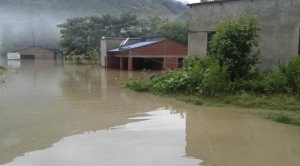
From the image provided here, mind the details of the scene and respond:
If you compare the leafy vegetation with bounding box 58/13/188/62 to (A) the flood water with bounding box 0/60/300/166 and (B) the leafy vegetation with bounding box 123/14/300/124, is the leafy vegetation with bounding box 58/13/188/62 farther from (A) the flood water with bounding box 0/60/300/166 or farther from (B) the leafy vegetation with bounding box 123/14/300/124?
(A) the flood water with bounding box 0/60/300/166

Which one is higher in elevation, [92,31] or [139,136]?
[92,31]

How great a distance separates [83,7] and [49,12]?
10.7m

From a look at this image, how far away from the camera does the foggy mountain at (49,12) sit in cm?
8816

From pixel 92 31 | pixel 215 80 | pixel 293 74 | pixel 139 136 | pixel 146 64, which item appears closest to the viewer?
pixel 139 136

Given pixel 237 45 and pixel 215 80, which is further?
pixel 237 45

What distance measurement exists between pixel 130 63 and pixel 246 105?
909 inches

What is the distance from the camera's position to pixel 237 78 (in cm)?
1337

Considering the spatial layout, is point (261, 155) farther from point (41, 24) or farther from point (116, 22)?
point (41, 24)

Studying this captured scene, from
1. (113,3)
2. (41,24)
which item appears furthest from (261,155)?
(113,3)

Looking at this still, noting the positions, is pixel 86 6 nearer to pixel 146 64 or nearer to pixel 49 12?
pixel 49 12

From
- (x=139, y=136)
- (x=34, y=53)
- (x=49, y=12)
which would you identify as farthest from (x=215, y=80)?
(x=49, y=12)

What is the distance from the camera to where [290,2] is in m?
13.5

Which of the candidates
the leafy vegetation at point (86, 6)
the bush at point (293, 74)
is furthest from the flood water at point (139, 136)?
the leafy vegetation at point (86, 6)

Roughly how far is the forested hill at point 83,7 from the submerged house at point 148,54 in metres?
68.2
